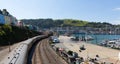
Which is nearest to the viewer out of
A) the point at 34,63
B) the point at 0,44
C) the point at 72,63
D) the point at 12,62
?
the point at 12,62

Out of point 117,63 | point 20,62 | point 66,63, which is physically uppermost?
point 20,62

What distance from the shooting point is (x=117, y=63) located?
191 feet

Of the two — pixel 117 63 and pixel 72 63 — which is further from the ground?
pixel 72 63

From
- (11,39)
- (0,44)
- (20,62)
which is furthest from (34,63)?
(11,39)

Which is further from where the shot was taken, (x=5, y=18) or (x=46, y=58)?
(x=5, y=18)

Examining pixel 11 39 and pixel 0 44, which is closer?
pixel 0 44

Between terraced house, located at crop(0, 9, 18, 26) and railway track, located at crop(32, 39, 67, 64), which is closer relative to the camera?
railway track, located at crop(32, 39, 67, 64)

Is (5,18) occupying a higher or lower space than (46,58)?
higher

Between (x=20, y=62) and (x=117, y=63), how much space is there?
35286 mm

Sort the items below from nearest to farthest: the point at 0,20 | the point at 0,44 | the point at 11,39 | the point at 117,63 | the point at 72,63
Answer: the point at 72,63 < the point at 117,63 < the point at 0,44 < the point at 11,39 < the point at 0,20

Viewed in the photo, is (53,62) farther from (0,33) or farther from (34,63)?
(0,33)

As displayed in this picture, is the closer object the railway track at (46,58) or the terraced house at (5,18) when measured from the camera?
the railway track at (46,58)

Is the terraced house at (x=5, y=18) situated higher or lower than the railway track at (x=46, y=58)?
higher

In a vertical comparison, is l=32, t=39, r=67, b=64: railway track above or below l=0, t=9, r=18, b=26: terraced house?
below
